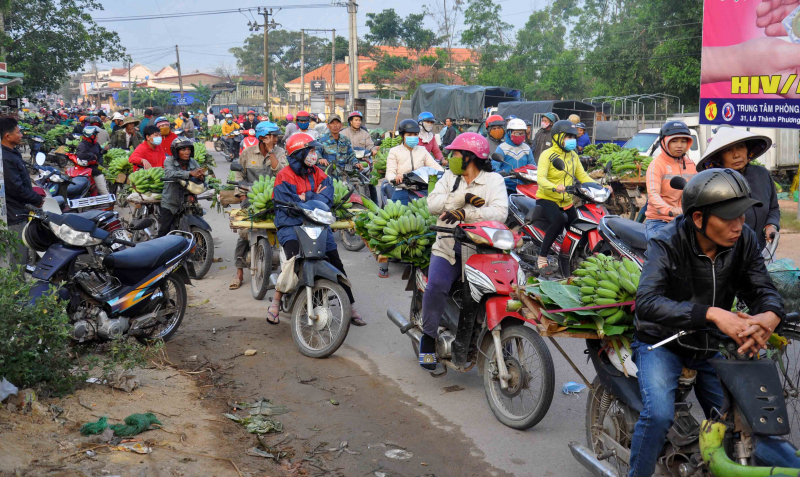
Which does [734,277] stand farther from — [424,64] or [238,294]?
[424,64]

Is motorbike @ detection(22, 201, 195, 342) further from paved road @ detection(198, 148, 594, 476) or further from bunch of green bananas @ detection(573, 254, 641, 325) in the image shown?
bunch of green bananas @ detection(573, 254, 641, 325)

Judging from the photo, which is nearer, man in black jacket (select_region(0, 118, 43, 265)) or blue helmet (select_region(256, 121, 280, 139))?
man in black jacket (select_region(0, 118, 43, 265))

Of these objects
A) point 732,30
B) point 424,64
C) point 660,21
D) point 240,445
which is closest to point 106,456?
point 240,445

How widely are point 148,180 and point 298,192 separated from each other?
12.9ft

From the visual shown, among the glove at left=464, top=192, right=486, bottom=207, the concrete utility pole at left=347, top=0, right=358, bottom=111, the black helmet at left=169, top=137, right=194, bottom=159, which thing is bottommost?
→ the glove at left=464, top=192, right=486, bottom=207

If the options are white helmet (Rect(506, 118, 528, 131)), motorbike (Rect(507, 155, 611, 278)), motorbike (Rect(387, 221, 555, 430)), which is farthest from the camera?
white helmet (Rect(506, 118, 528, 131))

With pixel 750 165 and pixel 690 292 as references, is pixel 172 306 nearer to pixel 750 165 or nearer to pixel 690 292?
pixel 690 292

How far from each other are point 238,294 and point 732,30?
28.1 feet

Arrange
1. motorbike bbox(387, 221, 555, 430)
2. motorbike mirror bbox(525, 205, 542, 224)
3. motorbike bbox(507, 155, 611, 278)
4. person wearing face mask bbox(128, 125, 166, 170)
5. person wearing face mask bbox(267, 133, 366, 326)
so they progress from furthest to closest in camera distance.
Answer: person wearing face mask bbox(128, 125, 166, 170), motorbike mirror bbox(525, 205, 542, 224), motorbike bbox(507, 155, 611, 278), person wearing face mask bbox(267, 133, 366, 326), motorbike bbox(387, 221, 555, 430)

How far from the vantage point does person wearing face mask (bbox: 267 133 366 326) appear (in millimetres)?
7055

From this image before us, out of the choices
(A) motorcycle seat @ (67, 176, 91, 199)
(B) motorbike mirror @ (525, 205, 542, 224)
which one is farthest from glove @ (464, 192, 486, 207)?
(A) motorcycle seat @ (67, 176, 91, 199)

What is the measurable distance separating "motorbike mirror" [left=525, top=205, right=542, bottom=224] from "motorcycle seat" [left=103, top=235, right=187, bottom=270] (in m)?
4.32

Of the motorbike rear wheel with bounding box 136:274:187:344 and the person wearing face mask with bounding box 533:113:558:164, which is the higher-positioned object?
the person wearing face mask with bounding box 533:113:558:164

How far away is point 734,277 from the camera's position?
349 centimetres
